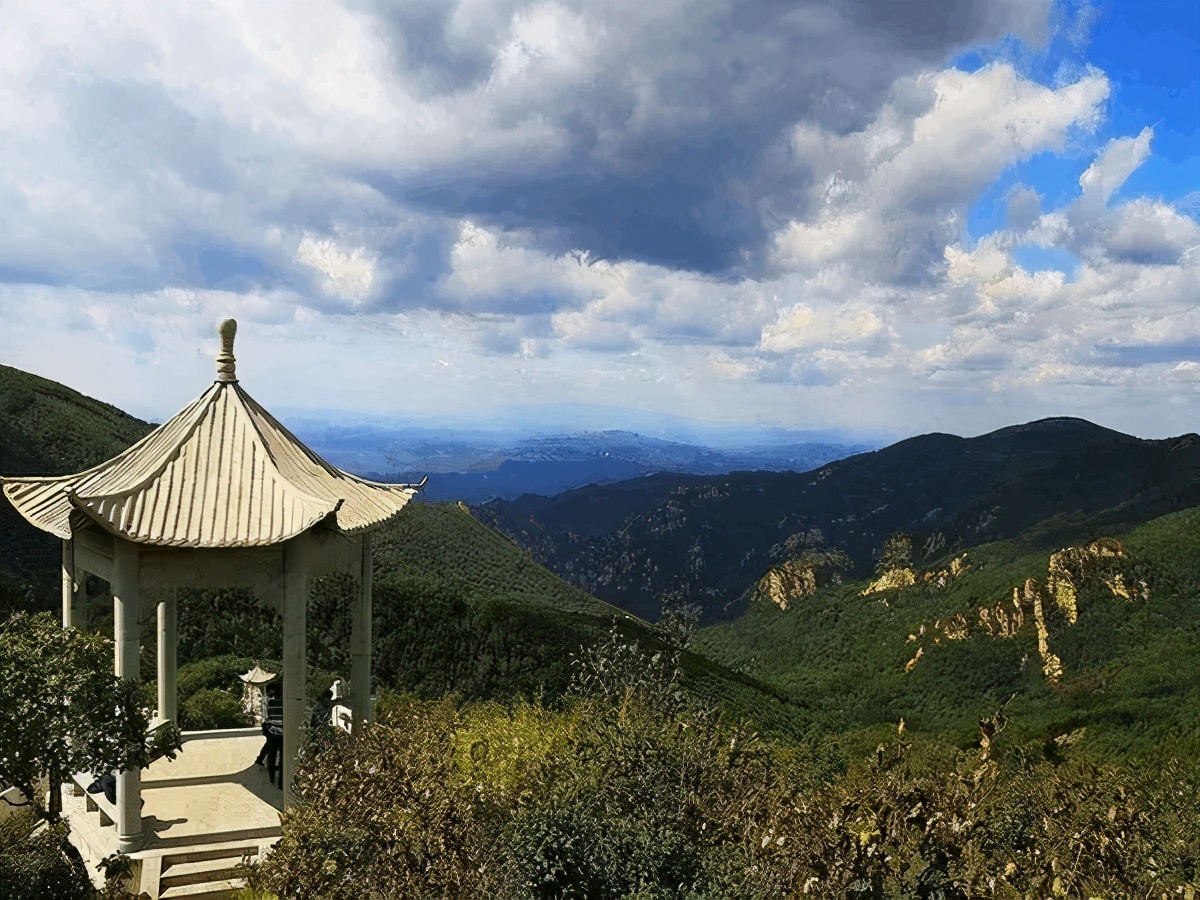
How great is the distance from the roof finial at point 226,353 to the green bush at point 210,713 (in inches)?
344

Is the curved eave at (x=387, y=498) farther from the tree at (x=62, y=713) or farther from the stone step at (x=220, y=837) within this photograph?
the stone step at (x=220, y=837)

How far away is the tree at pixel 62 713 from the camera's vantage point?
10555 mm

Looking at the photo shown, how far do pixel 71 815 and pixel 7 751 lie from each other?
12.2 ft

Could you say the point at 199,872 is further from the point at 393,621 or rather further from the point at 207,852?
the point at 393,621

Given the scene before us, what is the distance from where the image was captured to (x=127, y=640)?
39.8 feet

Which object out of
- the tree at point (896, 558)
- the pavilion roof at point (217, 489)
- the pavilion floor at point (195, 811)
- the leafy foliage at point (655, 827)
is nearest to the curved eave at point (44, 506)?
the pavilion roof at point (217, 489)

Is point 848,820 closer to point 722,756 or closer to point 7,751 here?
point 722,756

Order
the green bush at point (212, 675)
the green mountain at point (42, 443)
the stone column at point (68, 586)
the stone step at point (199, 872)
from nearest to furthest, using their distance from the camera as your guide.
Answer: the stone step at point (199, 872) < the stone column at point (68, 586) < the green bush at point (212, 675) < the green mountain at point (42, 443)

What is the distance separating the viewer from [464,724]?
1427 centimetres

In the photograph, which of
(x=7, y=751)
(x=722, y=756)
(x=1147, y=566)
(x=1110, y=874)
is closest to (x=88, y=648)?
(x=7, y=751)

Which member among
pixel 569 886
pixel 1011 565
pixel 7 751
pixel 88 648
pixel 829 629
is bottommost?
pixel 829 629

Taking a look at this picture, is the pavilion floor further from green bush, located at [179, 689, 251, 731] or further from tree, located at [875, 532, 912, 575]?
tree, located at [875, 532, 912, 575]

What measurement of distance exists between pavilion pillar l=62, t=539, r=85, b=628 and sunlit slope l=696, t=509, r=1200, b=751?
4620 cm

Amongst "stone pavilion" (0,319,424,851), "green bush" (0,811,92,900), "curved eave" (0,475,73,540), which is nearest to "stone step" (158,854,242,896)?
"stone pavilion" (0,319,424,851)
